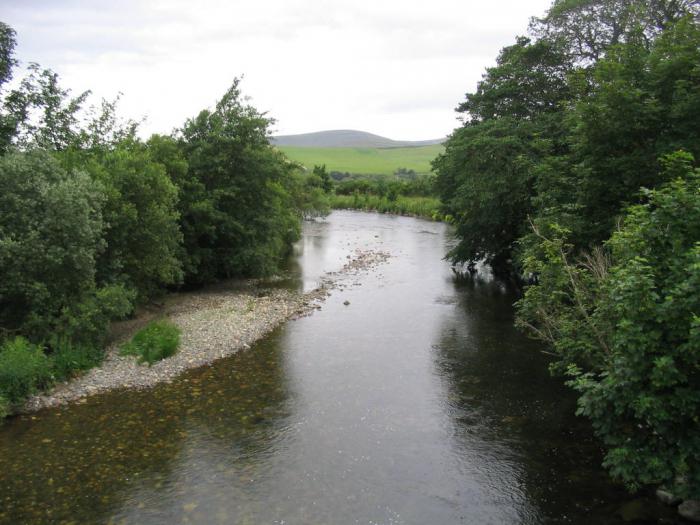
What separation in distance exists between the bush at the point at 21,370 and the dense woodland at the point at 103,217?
31 mm

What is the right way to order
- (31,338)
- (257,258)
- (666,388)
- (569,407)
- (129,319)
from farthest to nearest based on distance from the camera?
(257,258), (129,319), (31,338), (569,407), (666,388)

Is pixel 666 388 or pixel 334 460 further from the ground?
pixel 666 388

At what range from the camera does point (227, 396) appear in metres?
16.5

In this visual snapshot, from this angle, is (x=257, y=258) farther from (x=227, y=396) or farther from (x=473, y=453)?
(x=473, y=453)

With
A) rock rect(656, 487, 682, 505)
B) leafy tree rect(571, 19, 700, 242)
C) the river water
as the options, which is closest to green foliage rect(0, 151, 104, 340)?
the river water

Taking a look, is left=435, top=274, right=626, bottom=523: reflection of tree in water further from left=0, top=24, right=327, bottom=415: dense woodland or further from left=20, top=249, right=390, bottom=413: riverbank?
left=0, top=24, right=327, bottom=415: dense woodland

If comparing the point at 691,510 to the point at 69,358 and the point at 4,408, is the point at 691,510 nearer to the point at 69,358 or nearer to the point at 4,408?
the point at 4,408

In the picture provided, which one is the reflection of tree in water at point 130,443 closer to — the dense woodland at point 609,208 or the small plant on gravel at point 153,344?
the small plant on gravel at point 153,344

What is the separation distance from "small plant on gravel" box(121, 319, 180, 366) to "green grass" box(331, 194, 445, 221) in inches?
2039

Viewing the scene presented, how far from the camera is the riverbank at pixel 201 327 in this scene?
16828mm

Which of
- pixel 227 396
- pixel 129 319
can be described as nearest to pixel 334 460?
pixel 227 396

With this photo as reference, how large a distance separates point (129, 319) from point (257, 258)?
28.9ft

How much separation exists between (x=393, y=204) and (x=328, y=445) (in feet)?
234

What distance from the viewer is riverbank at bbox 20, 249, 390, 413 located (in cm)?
1683
